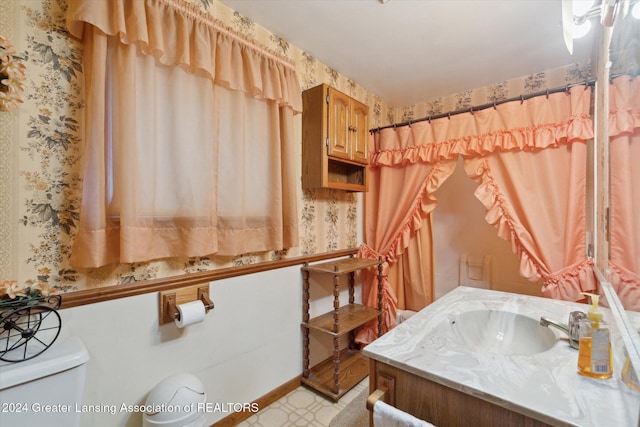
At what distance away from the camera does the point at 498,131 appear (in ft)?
6.03

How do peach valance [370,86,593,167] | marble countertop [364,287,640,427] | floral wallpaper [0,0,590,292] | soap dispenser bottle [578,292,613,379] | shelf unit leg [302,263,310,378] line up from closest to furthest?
marble countertop [364,287,640,427] → soap dispenser bottle [578,292,613,379] → floral wallpaper [0,0,590,292] → peach valance [370,86,593,167] → shelf unit leg [302,263,310,378]

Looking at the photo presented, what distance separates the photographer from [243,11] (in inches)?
60.6

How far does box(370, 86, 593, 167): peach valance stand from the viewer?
1.61 meters

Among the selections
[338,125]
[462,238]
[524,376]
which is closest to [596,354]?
[524,376]

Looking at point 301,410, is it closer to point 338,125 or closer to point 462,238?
point 338,125

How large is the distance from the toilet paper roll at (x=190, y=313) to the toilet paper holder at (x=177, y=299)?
0.11ft

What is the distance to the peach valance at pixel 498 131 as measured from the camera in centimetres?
161

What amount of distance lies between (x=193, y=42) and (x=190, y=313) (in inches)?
48.7

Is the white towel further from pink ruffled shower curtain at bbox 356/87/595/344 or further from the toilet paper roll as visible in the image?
pink ruffled shower curtain at bbox 356/87/595/344

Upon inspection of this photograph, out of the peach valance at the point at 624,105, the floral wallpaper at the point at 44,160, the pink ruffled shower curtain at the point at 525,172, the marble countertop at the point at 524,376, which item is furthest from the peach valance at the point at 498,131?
the floral wallpaper at the point at 44,160

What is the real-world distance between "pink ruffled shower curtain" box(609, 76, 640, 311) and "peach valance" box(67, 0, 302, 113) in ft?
4.72

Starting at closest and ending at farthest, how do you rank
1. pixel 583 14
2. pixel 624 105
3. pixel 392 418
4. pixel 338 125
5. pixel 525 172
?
pixel 392 418 → pixel 624 105 → pixel 583 14 → pixel 525 172 → pixel 338 125

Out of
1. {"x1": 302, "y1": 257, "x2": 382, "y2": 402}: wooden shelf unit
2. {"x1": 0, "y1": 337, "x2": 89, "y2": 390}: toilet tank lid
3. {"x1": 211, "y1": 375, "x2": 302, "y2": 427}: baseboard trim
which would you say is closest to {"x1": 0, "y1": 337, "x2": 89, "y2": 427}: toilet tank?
{"x1": 0, "y1": 337, "x2": 89, "y2": 390}: toilet tank lid

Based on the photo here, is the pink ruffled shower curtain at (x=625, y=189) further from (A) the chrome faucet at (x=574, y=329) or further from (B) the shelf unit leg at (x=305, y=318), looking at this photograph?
(B) the shelf unit leg at (x=305, y=318)
